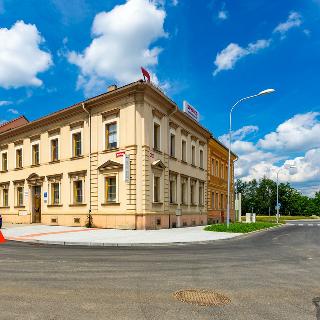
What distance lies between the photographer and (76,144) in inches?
1101

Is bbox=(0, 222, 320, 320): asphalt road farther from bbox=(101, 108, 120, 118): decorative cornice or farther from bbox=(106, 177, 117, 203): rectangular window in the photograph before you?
bbox=(101, 108, 120, 118): decorative cornice

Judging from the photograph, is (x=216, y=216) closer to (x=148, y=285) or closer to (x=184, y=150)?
(x=184, y=150)

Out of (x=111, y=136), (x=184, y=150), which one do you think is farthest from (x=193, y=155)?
(x=111, y=136)

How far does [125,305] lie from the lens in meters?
5.38

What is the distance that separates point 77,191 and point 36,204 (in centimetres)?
589

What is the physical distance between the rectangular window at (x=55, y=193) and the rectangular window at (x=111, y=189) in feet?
19.4

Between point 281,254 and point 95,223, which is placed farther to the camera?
point 95,223

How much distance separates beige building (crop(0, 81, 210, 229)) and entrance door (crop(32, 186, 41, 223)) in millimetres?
84

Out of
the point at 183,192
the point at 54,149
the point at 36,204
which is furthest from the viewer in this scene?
the point at 36,204

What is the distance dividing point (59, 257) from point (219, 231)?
1428 centimetres

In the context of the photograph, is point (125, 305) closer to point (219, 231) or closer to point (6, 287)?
point (6, 287)

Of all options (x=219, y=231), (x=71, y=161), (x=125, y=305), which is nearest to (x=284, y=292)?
(x=125, y=305)

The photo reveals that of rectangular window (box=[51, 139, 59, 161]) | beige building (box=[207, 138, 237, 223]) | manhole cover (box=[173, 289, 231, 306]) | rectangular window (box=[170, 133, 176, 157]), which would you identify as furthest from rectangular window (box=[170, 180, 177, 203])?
manhole cover (box=[173, 289, 231, 306])

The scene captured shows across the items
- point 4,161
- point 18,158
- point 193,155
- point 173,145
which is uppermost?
point 173,145
